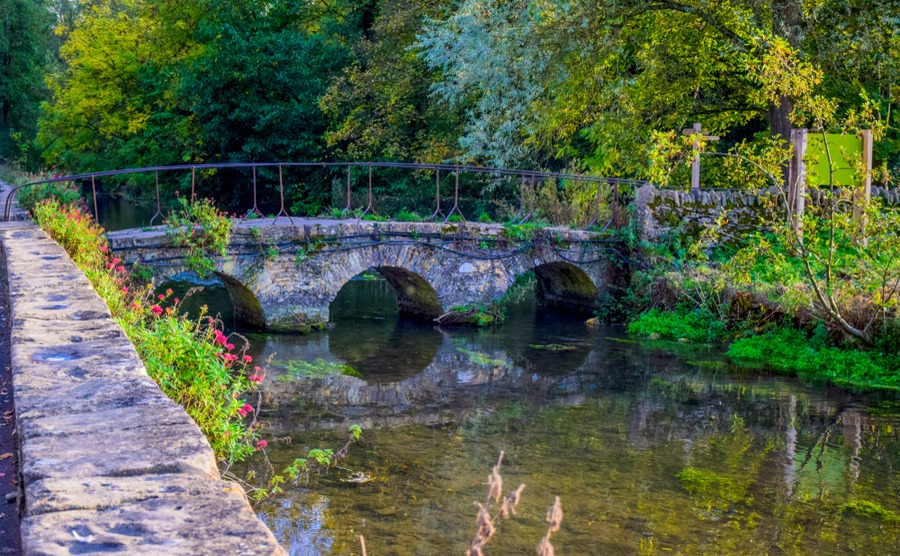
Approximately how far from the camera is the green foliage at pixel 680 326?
46.0ft

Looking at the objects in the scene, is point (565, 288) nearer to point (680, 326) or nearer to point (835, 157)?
point (680, 326)

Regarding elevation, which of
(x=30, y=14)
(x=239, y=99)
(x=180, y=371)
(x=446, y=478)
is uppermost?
(x=30, y=14)

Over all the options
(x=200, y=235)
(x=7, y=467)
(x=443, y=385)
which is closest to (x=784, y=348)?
(x=443, y=385)

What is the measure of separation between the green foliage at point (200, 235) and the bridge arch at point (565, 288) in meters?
5.59

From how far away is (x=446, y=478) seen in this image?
316 inches

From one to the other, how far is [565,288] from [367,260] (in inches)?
168

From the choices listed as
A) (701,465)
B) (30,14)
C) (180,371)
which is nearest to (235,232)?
(701,465)

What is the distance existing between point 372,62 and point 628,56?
684 centimetres

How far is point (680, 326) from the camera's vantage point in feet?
47.4

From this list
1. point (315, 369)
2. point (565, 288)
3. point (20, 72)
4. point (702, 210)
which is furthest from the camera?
point (20, 72)

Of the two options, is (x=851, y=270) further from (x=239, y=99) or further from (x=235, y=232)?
(x=239, y=99)

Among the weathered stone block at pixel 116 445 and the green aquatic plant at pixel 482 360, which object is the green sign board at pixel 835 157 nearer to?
the green aquatic plant at pixel 482 360

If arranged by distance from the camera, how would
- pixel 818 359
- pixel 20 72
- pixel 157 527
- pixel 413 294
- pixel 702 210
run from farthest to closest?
1. pixel 20 72
2. pixel 413 294
3. pixel 702 210
4. pixel 818 359
5. pixel 157 527

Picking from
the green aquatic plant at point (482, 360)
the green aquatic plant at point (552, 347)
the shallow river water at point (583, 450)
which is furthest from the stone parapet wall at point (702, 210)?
the green aquatic plant at point (482, 360)
